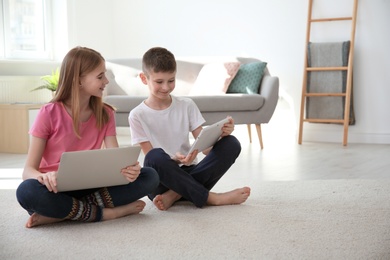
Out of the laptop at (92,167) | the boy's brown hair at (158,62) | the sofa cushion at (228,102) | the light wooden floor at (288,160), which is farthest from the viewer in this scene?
the sofa cushion at (228,102)

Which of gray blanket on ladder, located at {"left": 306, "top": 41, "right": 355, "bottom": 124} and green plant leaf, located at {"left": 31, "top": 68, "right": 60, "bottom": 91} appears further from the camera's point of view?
gray blanket on ladder, located at {"left": 306, "top": 41, "right": 355, "bottom": 124}

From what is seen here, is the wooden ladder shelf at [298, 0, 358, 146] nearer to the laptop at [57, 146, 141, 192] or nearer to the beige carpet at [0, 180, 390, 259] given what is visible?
the beige carpet at [0, 180, 390, 259]

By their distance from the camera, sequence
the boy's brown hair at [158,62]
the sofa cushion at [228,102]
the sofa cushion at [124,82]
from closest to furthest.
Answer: the boy's brown hair at [158,62] < the sofa cushion at [228,102] < the sofa cushion at [124,82]

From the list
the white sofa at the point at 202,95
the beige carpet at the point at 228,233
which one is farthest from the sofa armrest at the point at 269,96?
the beige carpet at the point at 228,233

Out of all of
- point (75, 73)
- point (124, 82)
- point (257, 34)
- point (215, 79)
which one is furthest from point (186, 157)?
point (257, 34)

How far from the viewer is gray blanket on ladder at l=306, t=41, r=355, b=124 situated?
5.32 meters

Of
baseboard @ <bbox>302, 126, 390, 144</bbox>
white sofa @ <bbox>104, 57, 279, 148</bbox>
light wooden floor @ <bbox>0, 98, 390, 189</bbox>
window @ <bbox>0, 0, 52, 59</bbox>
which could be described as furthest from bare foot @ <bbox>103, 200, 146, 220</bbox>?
baseboard @ <bbox>302, 126, 390, 144</bbox>

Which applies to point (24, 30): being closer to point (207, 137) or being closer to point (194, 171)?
point (194, 171)

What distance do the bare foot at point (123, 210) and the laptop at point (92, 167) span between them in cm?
13

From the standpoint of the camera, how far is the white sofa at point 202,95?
4.64m

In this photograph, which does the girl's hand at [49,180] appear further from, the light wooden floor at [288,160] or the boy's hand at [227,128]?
the light wooden floor at [288,160]

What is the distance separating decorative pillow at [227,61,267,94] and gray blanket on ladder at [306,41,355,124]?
0.67 meters

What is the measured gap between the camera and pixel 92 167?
78.9 inches

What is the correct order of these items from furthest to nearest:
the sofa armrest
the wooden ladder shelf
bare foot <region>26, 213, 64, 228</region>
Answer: the wooden ladder shelf → the sofa armrest → bare foot <region>26, 213, 64, 228</region>
